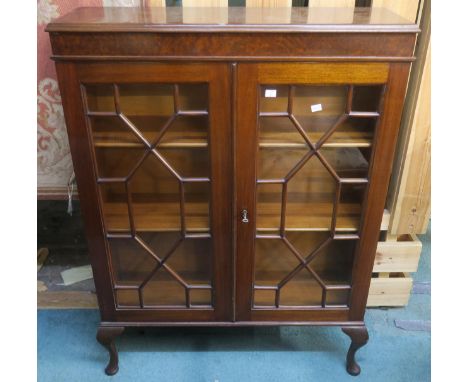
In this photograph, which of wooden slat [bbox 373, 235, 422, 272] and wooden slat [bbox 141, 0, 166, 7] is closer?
wooden slat [bbox 141, 0, 166, 7]

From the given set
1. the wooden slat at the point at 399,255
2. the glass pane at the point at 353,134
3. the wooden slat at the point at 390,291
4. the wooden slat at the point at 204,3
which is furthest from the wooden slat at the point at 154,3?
the wooden slat at the point at 390,291

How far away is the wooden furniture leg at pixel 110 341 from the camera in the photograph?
120 cm

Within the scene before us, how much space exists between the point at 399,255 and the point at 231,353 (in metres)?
0.61

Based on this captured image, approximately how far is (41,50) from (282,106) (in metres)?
0.73

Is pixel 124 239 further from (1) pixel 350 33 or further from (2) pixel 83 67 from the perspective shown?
(1) pixel 350 33

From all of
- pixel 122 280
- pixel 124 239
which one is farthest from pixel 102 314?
pixel 124 239

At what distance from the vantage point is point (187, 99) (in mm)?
948

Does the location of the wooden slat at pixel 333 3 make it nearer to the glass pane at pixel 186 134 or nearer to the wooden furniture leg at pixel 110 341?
the glass pane at pixel 186 134

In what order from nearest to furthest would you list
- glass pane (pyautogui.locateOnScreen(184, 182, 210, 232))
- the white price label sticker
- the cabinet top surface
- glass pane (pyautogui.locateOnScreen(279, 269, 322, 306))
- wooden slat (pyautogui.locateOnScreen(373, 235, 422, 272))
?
1. the cabinet top surface
2. the white price label sticker
3. glass pane (pyautogui.locateOnScreen(184, 182, 210, 232))
4. glass pane (pyautogui.locateOnScreen(279, 269, 322, 306))
5. wooden slat (pyautogui.locateOnScreen(373, 235, 422, 272))

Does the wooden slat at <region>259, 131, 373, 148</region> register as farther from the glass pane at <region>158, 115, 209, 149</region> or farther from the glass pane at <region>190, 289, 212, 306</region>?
the glass pane at <region>190, 289, 212, 306</region>

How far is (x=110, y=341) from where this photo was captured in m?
1.22

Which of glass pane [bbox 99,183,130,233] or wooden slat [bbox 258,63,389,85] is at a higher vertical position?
wooden slat [bbox 258,63,389,85]

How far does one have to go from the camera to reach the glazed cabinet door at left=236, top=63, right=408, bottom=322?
0.93 m

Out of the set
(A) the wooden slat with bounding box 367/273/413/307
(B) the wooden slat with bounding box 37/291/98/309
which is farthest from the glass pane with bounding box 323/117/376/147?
(B) the wooden slat with bounding box 37/291/98/309
